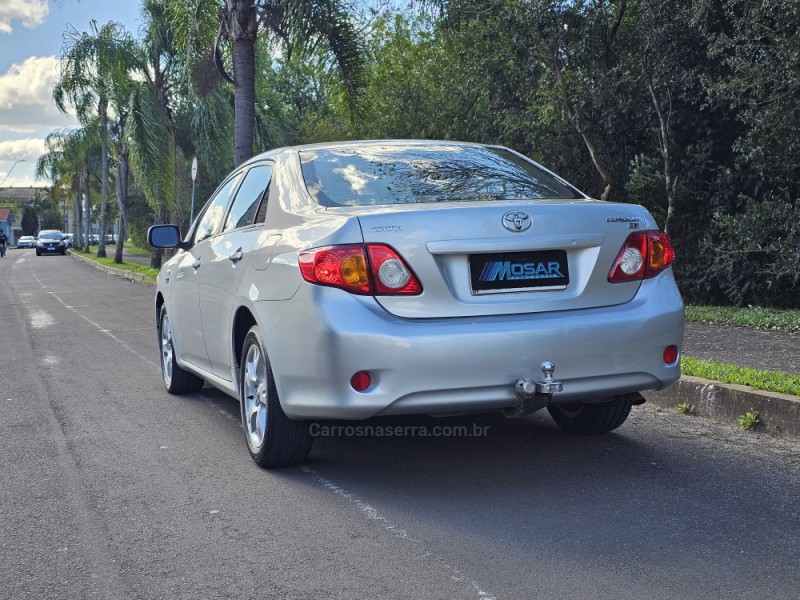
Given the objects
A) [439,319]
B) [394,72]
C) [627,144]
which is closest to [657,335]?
[439,319]

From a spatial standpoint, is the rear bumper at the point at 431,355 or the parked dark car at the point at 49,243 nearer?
the rear bumper at the point at 431,355

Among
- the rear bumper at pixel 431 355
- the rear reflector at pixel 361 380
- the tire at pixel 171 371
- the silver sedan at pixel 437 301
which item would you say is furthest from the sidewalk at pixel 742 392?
the tire at pixel 171 371

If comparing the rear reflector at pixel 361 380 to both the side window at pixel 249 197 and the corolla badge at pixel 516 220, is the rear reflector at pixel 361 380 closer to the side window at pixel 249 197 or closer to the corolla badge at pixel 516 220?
the corolla badge at pixel 516 220

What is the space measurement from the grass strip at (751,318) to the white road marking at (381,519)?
7.45 m

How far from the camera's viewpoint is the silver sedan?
169 inches

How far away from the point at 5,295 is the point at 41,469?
60.6 feet

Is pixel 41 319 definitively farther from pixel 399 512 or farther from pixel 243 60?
pixel 399 512

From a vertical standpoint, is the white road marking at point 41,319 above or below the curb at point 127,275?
above

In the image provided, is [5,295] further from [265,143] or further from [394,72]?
[394,72]

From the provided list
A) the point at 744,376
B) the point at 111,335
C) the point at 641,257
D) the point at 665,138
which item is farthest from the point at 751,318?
the point at 111,335

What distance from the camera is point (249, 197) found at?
5.95 metres

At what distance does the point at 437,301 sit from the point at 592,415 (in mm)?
1815

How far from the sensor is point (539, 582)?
3.43 meters

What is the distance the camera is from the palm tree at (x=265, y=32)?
1652cm
